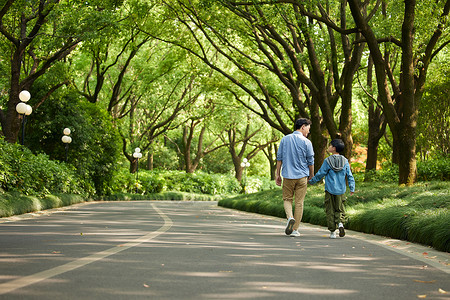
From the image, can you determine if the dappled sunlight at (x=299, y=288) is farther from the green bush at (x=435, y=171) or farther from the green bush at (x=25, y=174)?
the green bush at (x=435, y=171)

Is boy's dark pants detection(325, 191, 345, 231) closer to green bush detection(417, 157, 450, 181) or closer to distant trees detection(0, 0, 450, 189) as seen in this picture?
distant trees detection(0, 0, 450, 189)

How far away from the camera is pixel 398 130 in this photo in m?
18.5

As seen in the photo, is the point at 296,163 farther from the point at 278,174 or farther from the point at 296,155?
the point at 278,174

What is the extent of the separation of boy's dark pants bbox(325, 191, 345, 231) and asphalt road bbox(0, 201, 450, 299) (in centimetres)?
75

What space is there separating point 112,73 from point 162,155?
84.6ft

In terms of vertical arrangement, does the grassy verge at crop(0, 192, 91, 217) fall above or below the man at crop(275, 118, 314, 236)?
below

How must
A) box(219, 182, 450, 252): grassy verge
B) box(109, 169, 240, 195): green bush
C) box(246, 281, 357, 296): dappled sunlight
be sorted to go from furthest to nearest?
box(109, 169, 240, 195): green bush < box(219, 182, 450, 252): grassy verge < box(246, 281, 357, 296): dappled sunlight

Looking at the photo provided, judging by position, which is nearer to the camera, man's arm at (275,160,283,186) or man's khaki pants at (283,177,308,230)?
man's arm at (275,160,283,186)

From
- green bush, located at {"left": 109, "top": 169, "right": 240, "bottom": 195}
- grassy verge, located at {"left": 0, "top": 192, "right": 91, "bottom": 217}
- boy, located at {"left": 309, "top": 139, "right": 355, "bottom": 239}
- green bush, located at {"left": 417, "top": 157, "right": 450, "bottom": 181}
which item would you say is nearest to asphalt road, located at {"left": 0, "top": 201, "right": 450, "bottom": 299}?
boy, located at {"left": 309, "top": 139, "right": 355, "bottom": 239}

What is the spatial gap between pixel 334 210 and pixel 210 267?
17.0 ft

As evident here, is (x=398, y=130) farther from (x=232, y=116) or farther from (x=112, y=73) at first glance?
(x=232, y=116)

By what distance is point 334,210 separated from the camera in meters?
11.0

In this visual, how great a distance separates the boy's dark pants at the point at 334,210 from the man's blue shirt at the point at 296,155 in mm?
729

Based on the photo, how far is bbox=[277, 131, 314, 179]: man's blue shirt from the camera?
35.1 ft
